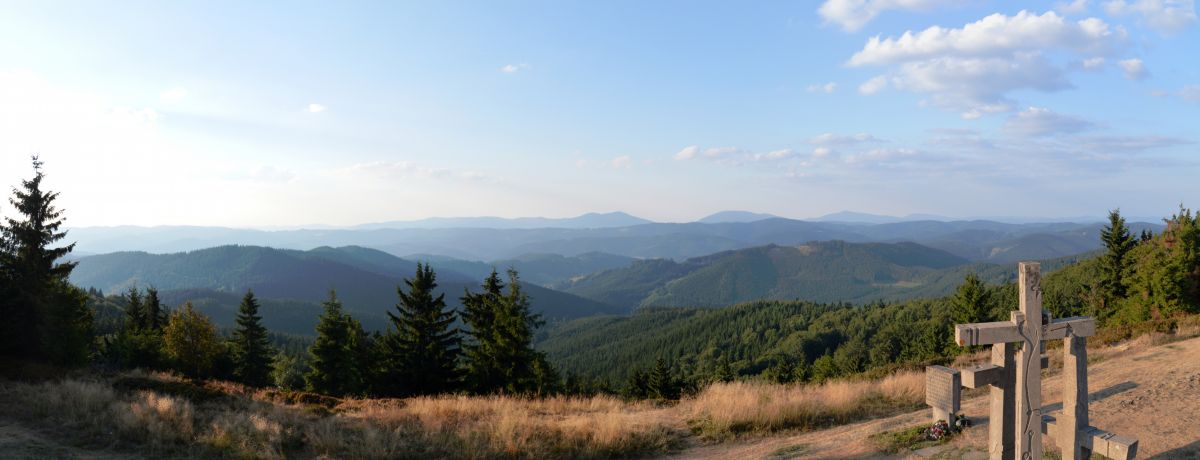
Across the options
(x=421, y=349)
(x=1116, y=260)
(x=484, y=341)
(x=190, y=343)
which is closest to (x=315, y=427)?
(x=484, y=341)

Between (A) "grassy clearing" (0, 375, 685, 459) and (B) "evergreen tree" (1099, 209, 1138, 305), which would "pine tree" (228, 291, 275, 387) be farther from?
(B) "evergreen tree" (1099, 209, 1138, 305)

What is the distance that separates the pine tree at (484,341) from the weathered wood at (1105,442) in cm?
2316

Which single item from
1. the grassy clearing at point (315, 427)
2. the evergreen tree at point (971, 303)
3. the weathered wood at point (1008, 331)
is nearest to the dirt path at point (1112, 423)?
the grassy clearing at point (315, 427)

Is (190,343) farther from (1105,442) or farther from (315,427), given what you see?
(1105,442)

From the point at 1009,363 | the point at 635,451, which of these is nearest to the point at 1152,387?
the point at 1009,363

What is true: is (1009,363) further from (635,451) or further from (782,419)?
(635,451)

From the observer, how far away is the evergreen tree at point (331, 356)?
3338 cm

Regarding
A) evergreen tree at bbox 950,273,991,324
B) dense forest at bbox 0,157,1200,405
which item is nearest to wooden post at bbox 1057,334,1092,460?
dense forest at bbox 0,157,1200,405

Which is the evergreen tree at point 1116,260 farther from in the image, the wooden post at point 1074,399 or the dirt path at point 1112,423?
the wooden post at point 1074,399

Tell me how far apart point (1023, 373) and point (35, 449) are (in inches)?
652

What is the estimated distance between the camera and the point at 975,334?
21.8 ft

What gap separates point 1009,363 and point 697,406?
7.48 metres

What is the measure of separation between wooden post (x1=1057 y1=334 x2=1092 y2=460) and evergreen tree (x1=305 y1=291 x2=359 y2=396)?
34926 mm

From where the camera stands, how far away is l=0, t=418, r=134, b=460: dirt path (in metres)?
9.09
